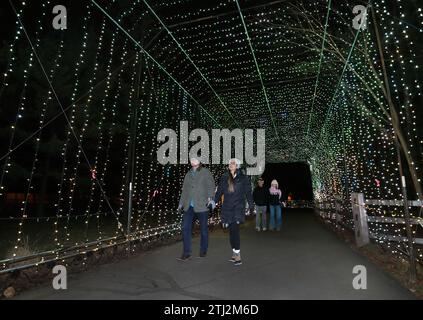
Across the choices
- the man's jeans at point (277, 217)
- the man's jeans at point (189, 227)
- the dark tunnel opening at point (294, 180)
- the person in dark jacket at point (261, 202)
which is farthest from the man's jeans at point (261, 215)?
the dark tunnel opening at point (294, 180)

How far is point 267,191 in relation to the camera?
1092 cm

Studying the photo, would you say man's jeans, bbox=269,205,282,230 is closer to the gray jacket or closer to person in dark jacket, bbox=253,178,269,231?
person in dark jacket, bbox=253,178,269,231

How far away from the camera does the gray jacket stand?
583cm

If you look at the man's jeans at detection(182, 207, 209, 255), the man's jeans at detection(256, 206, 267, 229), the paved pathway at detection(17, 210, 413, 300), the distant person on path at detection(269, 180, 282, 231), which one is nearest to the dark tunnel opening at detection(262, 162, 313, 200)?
the distant person on path at detection(269, 180, 282, 231)

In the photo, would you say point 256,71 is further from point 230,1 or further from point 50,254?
point 50,254

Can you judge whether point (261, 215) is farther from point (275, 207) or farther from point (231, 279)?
point (231, 279)

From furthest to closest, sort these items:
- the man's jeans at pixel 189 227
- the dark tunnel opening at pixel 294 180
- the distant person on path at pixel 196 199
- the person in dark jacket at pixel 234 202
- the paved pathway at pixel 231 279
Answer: the dark tunnel opening at pixel 294 180 < the distant person on path at pixel 196 199 < the man's jeans at pixel 189 227 < the person in dark jacket at pixel 234 202 < the paved pathway at pixel 231 279

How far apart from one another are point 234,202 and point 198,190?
640 mm

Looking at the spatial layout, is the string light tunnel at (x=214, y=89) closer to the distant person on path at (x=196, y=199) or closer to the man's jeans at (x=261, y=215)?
the distant person on path at (x=196, y=199)

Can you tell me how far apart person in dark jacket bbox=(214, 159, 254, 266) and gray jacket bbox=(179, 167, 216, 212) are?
18 cm

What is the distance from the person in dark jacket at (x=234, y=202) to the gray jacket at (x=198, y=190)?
18 cm

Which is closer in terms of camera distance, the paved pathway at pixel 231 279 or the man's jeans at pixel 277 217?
the paved pathway at pixel 231 279

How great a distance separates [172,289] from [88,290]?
89cm

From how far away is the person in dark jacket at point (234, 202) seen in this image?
546cm
